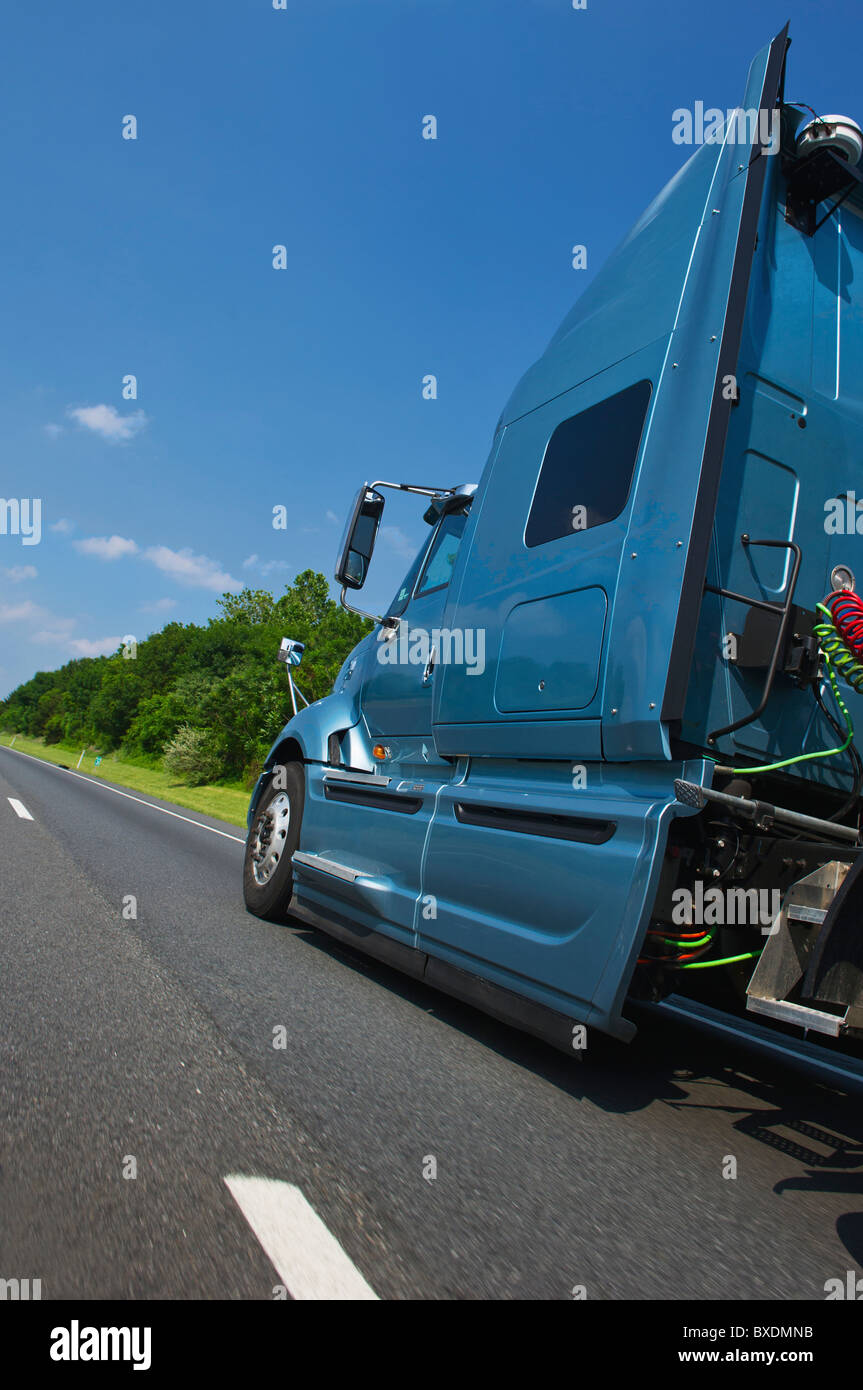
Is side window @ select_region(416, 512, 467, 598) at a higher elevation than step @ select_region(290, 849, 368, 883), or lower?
higher

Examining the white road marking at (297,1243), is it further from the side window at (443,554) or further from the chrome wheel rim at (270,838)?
the chrome wheel rim at (270,838)

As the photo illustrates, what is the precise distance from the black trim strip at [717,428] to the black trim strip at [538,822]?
1.54 ft

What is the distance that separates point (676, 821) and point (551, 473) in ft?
5.43

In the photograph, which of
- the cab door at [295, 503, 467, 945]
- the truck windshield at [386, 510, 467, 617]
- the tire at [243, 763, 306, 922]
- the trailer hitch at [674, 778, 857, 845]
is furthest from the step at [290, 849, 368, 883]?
the trailer hitch at [674, 778, 857, 845]

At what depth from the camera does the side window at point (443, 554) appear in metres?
4.74

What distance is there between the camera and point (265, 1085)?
9.77 ft

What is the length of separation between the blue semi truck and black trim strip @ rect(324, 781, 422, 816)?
148mm

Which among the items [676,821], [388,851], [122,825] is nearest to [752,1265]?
[676,821]

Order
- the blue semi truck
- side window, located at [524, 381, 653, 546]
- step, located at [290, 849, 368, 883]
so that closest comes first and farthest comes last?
the blue semi truck, side window, located at [524, 381, 653, 546], step, located at [290, 849, 368, 883]

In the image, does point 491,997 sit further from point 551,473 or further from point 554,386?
point 554,386

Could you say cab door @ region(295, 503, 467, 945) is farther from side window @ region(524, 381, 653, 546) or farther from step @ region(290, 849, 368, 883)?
side window @ region(524, 381, 653, 546)

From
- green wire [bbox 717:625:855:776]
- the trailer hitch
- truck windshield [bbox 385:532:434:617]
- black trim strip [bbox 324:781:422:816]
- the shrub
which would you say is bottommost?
the shrub

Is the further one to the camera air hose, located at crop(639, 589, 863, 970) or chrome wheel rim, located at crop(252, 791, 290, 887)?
chrome wheel rim, located at crop(252, 791, 290, 887)

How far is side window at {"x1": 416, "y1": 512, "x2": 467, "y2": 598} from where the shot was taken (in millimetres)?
4742
